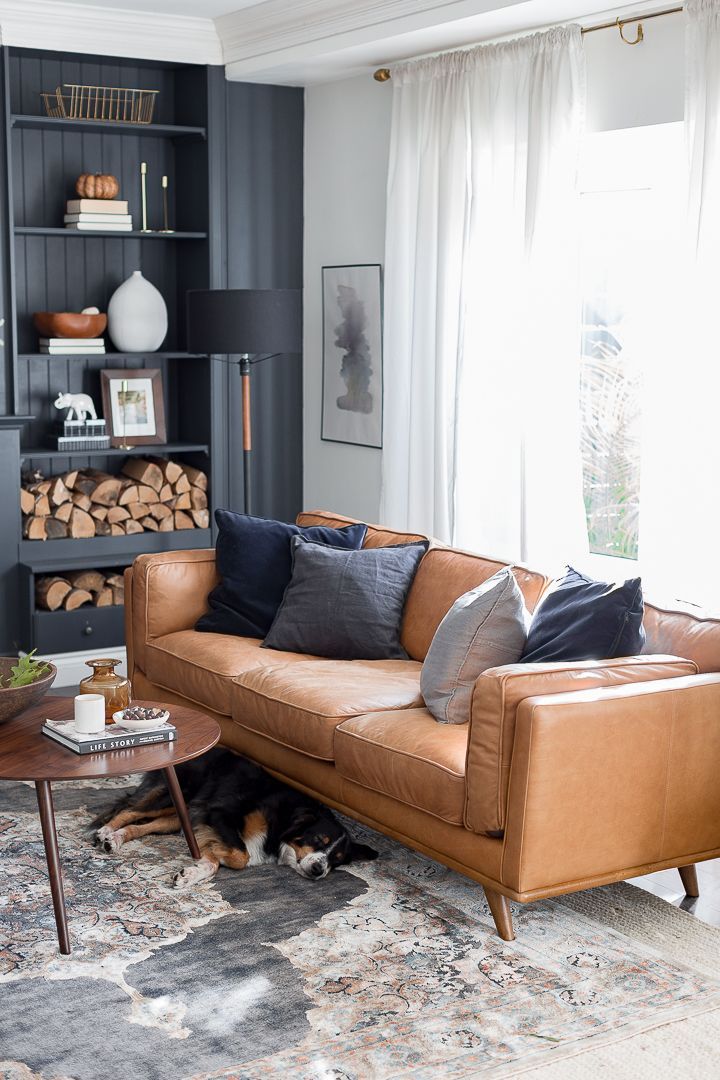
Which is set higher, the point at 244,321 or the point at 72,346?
the point at 244,321

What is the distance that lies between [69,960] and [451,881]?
3.52 feet

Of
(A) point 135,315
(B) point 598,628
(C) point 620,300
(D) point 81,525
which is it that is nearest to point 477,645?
(B) point 598,628

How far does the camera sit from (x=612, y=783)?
324 cm

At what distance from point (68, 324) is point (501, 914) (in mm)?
3642

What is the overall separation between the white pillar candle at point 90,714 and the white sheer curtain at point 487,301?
2033 mm

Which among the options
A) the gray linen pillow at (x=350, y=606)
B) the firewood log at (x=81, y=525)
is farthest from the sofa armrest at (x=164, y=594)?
the firewood log at (x=81, y=525)

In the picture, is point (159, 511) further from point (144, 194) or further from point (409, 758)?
point (409, 758)

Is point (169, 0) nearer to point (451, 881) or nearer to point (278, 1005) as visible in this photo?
point (451, 881)

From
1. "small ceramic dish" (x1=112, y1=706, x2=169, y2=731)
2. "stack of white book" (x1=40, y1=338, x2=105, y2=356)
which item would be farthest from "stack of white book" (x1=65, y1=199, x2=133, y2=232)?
"small ceramic dish" (x1=112, y1=706, x2=169, y2=731)

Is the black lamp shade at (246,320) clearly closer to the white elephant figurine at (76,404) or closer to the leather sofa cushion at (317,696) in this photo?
the white elephant figurine at (76,404)

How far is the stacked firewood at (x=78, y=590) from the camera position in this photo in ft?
19.3

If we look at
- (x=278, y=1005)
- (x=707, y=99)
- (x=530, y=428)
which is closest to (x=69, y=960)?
(x=278, y=1005)

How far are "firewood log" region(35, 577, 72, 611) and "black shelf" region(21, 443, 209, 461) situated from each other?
22.3 inches

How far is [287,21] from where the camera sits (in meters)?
5.53
